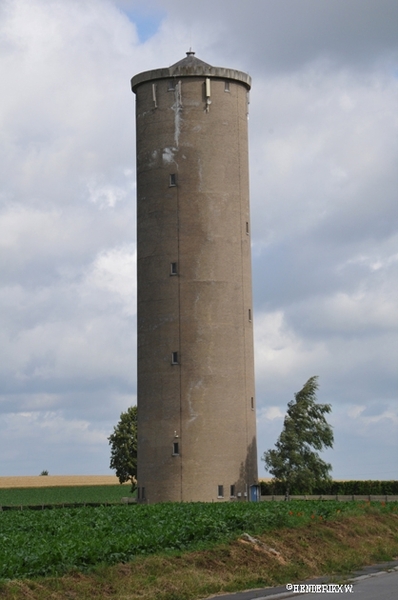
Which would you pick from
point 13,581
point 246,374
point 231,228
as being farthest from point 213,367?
point 13,581

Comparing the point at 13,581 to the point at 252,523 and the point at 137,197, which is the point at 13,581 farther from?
the point at 137,197

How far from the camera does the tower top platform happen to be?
4972 cm

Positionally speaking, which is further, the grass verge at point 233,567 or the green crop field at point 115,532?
the green crop field at point 115,532

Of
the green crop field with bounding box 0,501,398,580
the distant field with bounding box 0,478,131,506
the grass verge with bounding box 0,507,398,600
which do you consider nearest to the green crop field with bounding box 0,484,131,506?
the distant field with bounding box 0,478,131,506

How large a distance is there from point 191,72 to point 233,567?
3261 cm

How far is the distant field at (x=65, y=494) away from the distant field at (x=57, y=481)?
6.08 meters

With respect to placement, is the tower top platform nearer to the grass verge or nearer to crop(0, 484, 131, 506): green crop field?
the grass verge

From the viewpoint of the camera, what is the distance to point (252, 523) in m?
26.2

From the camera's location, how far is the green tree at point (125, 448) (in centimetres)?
7825

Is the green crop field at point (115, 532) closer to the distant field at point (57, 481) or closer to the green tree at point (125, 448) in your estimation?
the green tree at point (125, 448)

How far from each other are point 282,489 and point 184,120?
21.2 m

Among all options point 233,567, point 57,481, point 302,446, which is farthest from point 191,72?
point 57,481

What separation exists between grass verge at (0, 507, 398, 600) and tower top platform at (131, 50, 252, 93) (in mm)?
26618

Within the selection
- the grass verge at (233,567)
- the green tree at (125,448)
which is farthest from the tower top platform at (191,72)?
the green tree at (125,448)
